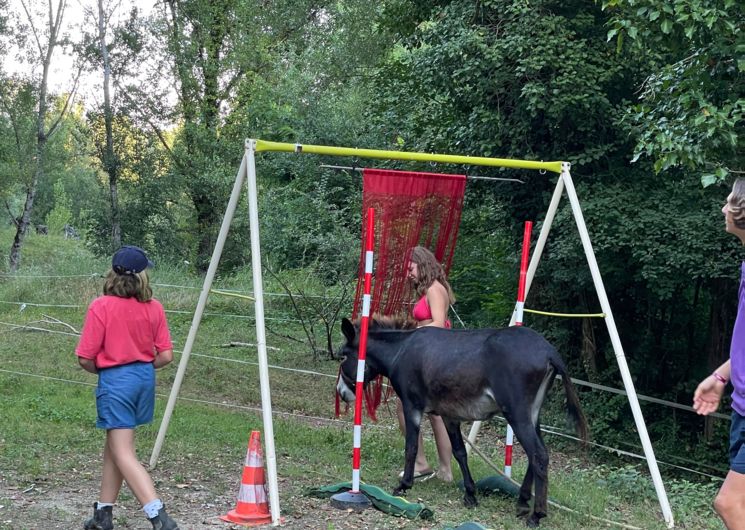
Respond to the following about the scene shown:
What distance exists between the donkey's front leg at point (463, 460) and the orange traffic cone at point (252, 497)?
4.50 ft

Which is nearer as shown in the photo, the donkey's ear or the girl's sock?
the girl's sock

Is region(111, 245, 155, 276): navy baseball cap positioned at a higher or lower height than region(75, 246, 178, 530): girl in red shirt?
higher

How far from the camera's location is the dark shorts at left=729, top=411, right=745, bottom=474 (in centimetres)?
329

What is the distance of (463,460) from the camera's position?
5926 millimetres

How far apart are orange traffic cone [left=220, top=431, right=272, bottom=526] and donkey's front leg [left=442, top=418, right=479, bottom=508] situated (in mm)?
1372

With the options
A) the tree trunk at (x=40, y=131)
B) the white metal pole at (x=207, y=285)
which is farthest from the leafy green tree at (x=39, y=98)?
the white metal pole at (x=207, y=285)

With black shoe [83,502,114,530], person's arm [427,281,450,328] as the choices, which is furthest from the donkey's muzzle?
black shoe [83,502,114,530]

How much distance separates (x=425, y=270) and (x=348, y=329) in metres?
0.71

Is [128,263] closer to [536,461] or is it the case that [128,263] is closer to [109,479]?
[109,479]

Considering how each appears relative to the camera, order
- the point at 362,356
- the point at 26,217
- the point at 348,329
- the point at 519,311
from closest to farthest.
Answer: the point at 362,356 → the point at 348,329 → the point at 519,311 → the point at 26,217

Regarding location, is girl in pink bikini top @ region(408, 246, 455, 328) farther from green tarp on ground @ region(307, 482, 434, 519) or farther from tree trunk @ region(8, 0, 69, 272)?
tree trunk @ region(8, 0, 69, 272)

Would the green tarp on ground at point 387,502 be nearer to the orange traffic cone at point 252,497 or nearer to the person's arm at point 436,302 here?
the orange traffic cone at point 252,497

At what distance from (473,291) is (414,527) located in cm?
930

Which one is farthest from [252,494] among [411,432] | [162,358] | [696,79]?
[696,79]
